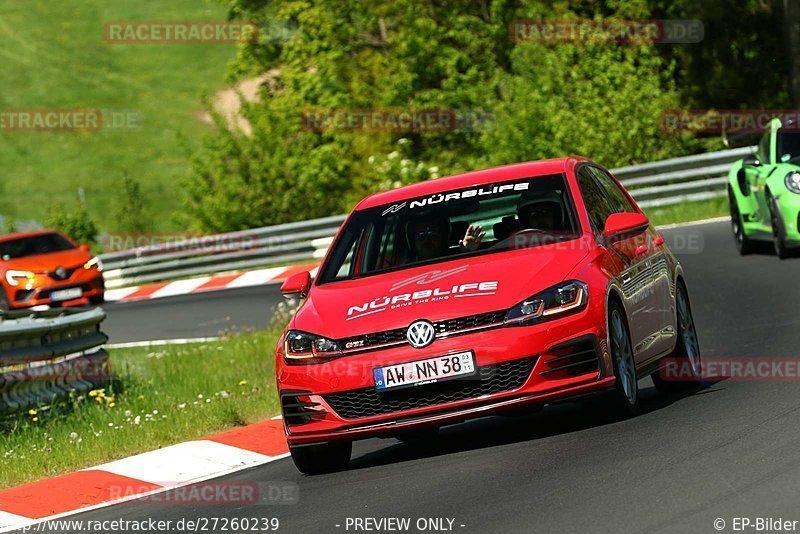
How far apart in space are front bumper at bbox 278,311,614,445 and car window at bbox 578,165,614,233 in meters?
1.11

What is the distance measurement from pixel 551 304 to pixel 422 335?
0.72m

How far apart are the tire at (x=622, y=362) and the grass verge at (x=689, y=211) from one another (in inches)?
595

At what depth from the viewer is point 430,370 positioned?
8219 mm

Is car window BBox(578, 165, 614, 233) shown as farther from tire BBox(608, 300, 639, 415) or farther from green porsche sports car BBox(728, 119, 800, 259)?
green porsche sports car BBox(728, 119, 800, 259)

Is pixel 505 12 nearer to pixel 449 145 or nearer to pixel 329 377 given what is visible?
pixel 449 145

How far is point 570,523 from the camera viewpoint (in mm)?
6312

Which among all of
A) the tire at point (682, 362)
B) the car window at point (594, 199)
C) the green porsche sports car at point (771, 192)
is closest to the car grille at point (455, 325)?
the car window at point (594, 199)

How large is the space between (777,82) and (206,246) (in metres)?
15.5

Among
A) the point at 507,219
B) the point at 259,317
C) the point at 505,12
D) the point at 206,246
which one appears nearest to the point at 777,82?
the point at 505,12

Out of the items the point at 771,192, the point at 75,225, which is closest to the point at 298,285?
the point at 771,192

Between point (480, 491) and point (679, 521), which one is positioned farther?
point (480, 491)

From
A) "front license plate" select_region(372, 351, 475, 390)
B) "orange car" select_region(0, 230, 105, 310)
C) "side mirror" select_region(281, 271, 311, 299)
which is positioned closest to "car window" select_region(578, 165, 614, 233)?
"front license plate" select_region(372, 351, 475, 390)

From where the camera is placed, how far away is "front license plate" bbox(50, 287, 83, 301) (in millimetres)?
24953

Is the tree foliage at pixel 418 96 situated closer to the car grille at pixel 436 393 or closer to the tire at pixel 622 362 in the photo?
the tire at pixel 622 362
